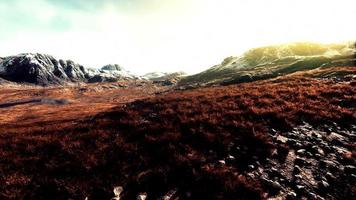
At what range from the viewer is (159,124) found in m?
13.7

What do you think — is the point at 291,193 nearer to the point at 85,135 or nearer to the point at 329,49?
the point at 85,135

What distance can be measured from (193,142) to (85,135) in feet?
21.6

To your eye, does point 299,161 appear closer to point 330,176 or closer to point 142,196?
point 330,176

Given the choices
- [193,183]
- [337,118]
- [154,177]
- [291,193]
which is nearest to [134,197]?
[154,177]

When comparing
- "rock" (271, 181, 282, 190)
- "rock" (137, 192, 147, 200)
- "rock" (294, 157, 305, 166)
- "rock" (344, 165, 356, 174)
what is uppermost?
"rock" (294, 157, 305, 166)

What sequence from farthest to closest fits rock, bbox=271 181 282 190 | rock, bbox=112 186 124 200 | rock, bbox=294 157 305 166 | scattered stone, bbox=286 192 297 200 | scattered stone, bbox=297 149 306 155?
1. scattered stone, bbox=297 149 306 155
2. rock, bbox=294 157 305 166
3. rock, bbox=112 186 124 200
4. rock, bbox=271 181 282 190
5. scattered stone, bbox=286 192 297 200

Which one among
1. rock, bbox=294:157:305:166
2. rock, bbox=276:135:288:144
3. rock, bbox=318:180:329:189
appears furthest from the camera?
rock, bbox=276:135:288:144

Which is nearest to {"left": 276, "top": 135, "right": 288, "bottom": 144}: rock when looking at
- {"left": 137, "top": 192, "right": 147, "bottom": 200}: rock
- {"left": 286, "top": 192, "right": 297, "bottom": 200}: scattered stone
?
{"left": 286, "top": 192, "right": 297, "bottom": 200}: scattered stone

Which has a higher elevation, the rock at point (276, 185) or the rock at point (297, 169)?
the rock at point (297, 169)

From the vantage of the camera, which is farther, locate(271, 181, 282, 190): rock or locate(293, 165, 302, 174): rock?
locate(293, 165, 302, 174): rock

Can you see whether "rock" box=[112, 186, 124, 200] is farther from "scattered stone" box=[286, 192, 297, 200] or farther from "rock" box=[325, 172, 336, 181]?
"rock" box=[325, 172, 336, 181]

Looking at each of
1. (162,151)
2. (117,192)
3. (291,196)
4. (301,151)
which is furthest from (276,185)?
(117,192)

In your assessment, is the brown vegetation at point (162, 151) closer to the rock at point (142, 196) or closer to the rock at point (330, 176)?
the rock at point (142, 196)

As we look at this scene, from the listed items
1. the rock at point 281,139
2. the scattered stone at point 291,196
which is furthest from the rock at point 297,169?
the rock at point 281,139
